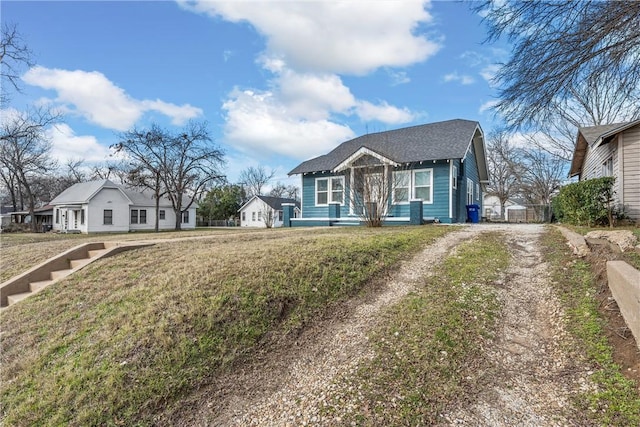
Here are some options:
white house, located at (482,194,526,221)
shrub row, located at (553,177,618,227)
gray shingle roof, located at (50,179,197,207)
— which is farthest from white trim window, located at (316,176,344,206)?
gray shingle roof, located at (50,179,197,207)

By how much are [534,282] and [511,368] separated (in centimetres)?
244

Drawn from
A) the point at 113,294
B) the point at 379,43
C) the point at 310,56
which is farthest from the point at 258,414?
the point at 310,56

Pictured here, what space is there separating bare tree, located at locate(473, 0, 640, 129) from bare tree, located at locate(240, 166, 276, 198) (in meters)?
51.5

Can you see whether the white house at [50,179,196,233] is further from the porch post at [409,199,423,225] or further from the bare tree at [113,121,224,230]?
the porch post at [409,199,423,225]

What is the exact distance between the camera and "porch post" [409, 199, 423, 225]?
1351cm

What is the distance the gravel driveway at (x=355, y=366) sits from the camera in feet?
8.09

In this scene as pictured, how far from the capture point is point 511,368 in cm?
293

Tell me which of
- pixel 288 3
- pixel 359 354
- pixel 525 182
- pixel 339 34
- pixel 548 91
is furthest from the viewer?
pixel 525 182

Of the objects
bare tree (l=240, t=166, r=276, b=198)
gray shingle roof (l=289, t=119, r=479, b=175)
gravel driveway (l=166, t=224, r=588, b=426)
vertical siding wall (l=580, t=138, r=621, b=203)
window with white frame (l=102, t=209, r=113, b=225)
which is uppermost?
bare tree (l=240, t=166, r=276, b=198)

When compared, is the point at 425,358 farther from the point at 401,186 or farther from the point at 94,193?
the point at 94,193

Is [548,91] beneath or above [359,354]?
above

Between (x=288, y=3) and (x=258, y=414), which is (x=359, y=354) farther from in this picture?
(x=288, y=3)

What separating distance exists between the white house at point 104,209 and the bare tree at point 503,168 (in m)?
32.2

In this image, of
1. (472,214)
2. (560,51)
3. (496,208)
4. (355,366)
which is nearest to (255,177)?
(496,208)
